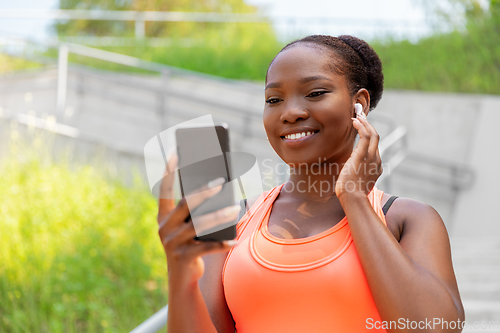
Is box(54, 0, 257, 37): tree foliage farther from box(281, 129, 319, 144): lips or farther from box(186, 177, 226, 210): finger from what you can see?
box(186, 177, 226, 210): finger

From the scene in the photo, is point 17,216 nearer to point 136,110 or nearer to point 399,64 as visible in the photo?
point 136,110

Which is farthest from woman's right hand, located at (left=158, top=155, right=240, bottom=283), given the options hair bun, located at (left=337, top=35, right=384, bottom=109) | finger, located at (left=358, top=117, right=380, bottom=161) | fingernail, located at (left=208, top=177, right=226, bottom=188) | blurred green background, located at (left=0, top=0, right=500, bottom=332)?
blurred green background, located at (left=0, top=0, right=500, bottom=332)

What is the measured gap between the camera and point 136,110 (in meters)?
8.68

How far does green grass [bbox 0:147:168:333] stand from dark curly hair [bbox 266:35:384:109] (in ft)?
8.02

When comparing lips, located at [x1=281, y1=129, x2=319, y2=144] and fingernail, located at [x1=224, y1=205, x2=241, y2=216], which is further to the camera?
lips, located at [x1=281, y1=129, x2=319, y2=144]

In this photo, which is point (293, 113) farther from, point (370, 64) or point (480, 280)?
point (480, 280)

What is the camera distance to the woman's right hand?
792mm

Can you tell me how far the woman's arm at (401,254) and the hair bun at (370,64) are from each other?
0.96 ft

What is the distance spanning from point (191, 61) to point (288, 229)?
29.6 ft

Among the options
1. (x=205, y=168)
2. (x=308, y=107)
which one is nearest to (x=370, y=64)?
(x=308, y=107)

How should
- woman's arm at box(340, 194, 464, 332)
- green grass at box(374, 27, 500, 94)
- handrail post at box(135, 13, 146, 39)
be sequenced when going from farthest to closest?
1. handrail post at box(135, 13, 146, 39)
2. green grass at box(374, 27, 500, 94)
3. woman's arm at box(340, 194, 464, 332)

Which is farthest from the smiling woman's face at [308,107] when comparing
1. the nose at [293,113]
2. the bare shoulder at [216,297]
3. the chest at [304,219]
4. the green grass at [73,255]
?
the green grass at [73,255]

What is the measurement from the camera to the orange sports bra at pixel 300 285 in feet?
3.70

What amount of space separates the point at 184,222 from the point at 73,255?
309 cm
